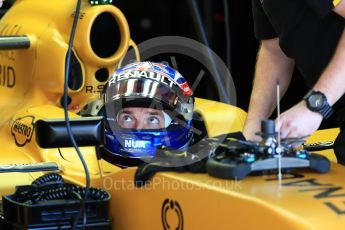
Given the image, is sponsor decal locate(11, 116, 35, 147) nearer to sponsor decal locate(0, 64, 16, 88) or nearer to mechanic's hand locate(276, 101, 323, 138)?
sponsor decal locate(0, 64, 16, 88)

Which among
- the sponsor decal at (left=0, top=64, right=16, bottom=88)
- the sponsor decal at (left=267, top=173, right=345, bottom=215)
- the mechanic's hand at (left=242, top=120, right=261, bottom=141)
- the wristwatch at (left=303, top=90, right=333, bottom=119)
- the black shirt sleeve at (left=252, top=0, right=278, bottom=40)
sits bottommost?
the sponsor decal at (left=267, top=173, right=345, bottom=215)

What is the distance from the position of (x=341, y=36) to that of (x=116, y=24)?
61.0 inches

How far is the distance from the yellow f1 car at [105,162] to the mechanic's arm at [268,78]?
243 mm

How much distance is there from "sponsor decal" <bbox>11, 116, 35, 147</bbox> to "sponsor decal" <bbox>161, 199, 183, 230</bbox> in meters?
1.32

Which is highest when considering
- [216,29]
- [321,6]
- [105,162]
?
[321,6]

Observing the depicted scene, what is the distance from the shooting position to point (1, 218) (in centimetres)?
221

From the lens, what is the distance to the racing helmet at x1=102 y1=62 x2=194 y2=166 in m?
2.73

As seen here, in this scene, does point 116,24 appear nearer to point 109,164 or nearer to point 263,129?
point 109,164

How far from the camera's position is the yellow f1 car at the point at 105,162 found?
66.9 inches

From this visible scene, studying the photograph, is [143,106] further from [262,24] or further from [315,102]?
[315,102]

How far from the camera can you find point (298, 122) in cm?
194

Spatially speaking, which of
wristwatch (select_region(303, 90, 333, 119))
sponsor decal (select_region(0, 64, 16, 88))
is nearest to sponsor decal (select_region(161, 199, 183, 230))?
wristwatch (select_region(303, 90, 333, 119))

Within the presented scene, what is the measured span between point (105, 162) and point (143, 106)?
321 mm

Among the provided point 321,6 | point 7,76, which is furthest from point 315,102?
point 7,76
